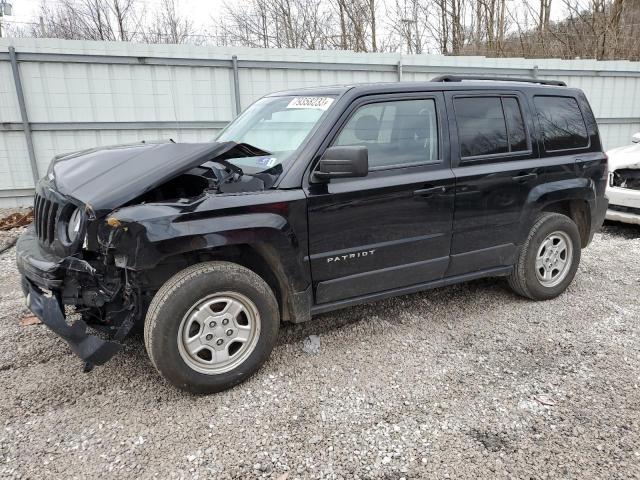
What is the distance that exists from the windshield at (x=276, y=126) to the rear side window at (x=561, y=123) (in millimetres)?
2009

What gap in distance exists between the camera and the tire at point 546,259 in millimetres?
4121

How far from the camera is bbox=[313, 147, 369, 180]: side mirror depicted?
288 cm

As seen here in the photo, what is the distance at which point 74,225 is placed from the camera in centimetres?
284

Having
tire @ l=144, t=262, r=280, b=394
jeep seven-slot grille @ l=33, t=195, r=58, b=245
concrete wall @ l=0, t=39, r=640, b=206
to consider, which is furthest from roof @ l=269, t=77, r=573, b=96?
concrete wall @ l=0, t=39, r=640, b=206

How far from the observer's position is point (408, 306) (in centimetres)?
420

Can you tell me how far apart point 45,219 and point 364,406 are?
92.0 inches

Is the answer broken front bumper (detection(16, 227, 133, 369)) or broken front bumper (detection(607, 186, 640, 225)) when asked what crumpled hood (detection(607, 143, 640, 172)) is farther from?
broken front bumper (detection(16, 227, 133, 369))

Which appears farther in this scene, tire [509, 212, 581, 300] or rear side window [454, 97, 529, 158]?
tire [509, 212, 581, 300]

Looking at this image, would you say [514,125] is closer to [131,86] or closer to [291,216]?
[291,216]

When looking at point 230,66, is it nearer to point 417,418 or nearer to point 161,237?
point 161,237

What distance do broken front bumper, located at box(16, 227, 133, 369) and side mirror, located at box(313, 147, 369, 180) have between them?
1.50 m

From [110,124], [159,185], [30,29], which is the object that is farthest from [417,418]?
[30,29]

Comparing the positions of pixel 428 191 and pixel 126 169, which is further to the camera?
pixel 428 191

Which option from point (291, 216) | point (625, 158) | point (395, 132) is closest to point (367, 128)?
point (395, 132)
